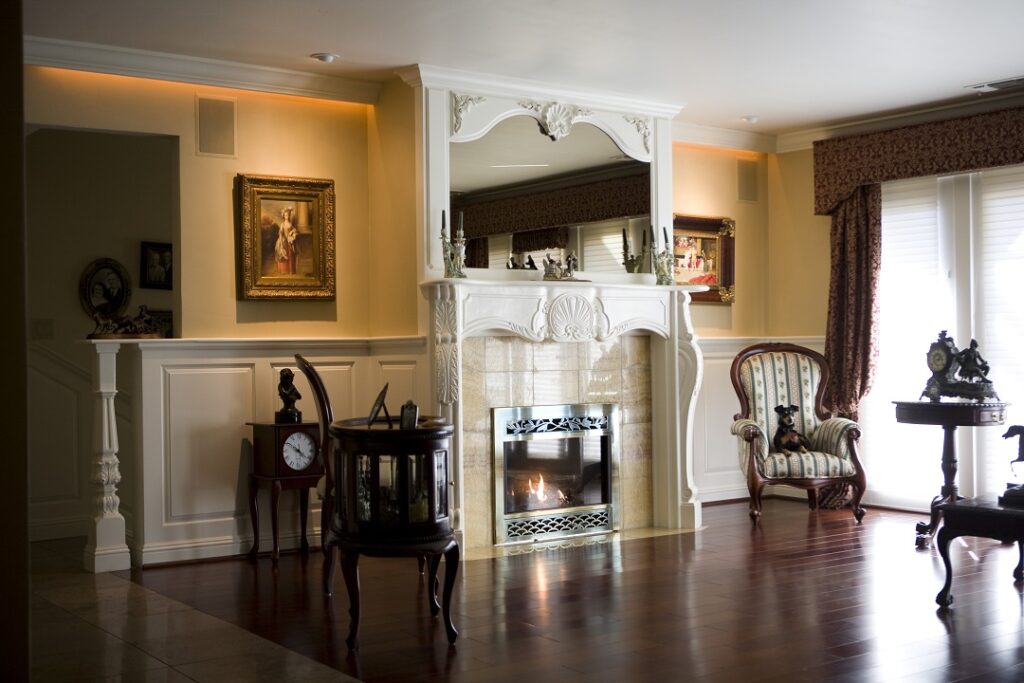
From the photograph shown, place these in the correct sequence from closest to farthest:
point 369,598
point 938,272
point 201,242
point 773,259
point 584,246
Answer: point 369,598 → point 201,242 → point 584,246 → point 938,272 → point 773,259

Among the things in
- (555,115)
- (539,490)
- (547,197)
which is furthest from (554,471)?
(555,115)

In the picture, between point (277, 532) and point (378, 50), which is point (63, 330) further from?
point (378, 50)

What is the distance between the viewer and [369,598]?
16.4 ft

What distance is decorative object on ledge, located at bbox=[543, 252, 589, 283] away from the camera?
258 inches

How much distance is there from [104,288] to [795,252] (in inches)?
200

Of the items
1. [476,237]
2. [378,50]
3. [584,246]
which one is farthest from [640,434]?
[378,50]

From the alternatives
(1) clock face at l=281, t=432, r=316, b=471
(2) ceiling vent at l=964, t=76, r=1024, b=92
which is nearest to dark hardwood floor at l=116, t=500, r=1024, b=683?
(1) clock face at l=281, t=432, r=316, b=471

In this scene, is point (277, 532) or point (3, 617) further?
point (277, 532)

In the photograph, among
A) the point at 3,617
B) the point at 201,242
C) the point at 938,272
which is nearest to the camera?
the point at 3,617

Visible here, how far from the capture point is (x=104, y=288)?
7.27 metres

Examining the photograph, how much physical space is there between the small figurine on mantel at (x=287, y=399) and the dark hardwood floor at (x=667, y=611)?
31.0 inches

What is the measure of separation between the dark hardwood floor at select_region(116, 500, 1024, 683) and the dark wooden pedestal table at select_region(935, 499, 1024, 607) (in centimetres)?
21

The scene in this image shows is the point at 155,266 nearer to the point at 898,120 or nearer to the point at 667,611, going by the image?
the point at 667,611

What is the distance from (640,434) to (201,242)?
2.99m
